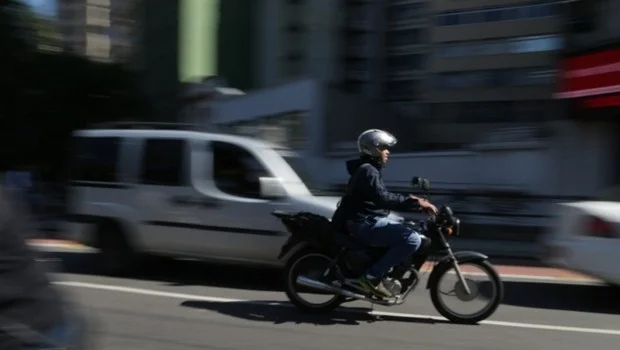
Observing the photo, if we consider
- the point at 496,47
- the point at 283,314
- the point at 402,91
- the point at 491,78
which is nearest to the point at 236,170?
the point at 283,314

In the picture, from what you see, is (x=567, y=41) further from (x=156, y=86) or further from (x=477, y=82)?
(x=477, y=82)

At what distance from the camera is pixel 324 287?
8.04 meters

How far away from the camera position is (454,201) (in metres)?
16.1

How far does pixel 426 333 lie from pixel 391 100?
60.3 meters

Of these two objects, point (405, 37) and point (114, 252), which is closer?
point (114, 252)

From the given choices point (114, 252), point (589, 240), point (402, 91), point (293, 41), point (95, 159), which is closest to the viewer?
point (589, 240)

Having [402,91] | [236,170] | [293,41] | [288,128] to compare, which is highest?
[293,41]

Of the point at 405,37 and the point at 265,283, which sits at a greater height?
the point at 405,37

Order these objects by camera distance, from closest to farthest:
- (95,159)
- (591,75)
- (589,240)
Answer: (589,240) → (95,159) → (591,75)

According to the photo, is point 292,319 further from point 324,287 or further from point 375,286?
point 375,286

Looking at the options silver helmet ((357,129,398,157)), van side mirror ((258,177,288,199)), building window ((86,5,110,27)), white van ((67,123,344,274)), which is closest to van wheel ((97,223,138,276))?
white van ((67,123,344,274))

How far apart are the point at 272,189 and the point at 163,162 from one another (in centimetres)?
144

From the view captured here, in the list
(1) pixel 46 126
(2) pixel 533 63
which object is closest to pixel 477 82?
(2) pixel 533 63

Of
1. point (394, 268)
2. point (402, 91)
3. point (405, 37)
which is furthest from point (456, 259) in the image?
point (402, 91)
